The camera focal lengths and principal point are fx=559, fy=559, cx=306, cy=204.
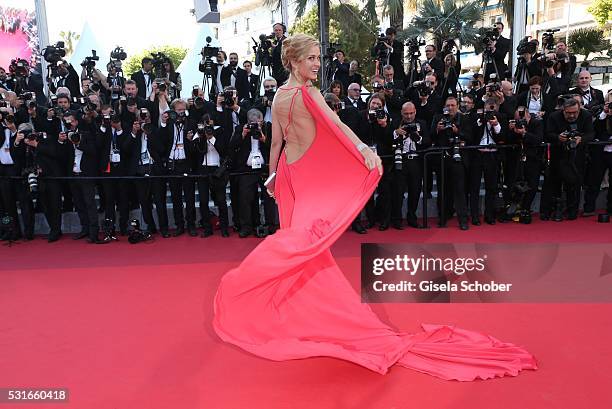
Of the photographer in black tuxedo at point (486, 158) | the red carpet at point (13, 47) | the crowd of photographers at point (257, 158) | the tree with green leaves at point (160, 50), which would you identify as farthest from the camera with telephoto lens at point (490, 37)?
the tree with green leaves at point (160, 50)

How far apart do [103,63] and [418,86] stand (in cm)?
970

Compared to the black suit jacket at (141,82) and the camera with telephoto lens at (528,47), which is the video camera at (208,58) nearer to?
the black suit jacket at (141,82)

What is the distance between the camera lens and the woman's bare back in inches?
110

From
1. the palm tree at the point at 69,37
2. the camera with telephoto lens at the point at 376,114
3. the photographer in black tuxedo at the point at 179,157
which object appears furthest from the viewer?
the palm tree at the point at 69,37

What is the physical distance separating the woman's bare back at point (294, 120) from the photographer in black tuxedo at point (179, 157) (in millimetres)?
3701

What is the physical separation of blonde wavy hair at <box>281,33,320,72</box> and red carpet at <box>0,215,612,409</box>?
5.18ft

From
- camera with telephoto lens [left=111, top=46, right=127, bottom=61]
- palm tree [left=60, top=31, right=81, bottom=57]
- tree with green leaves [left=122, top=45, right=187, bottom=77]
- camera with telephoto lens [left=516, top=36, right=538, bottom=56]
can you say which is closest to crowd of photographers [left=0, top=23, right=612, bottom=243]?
camera with telephoto lens [left=516, top=36, right=538, bottom=56]

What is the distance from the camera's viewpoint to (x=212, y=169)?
6438 mm

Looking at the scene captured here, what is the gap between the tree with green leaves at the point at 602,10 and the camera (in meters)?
22.8

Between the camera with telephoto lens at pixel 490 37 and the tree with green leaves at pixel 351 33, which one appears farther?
the tree with green leaves at pixel 351 33

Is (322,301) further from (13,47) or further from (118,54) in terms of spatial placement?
(13,47)

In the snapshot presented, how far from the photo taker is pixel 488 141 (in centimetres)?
641

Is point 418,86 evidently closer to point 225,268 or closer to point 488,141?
point 488,141

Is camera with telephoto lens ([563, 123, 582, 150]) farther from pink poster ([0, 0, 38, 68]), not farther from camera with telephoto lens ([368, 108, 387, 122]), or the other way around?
pink poster ([0, 0, 38, 68])
